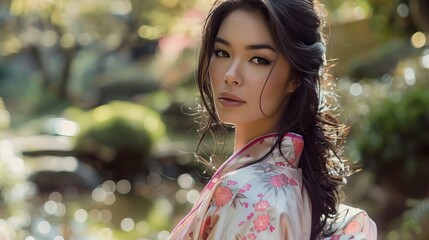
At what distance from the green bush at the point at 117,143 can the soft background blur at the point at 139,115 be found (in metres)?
0.02

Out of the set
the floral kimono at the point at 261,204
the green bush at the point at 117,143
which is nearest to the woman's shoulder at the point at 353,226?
the floral kimono at the point at 261,204

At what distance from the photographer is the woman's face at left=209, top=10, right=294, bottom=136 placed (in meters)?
1.89

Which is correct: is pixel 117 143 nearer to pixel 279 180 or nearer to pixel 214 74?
pixel 214 74

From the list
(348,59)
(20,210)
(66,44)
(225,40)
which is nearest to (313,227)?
(225,40)

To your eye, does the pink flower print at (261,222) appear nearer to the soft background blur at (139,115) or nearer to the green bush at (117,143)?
the soft background blur at (139,115)

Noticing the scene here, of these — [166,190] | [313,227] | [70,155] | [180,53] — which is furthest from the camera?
[180,53]

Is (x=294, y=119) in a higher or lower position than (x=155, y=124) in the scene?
higher

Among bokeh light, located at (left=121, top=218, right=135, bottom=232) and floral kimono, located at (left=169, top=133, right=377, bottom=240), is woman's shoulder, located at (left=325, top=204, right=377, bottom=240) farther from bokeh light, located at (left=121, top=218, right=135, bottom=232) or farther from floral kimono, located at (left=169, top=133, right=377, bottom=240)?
bokeh light, located at (left=121, top=218, right=135, bottom=232)

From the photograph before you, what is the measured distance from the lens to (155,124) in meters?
13.0

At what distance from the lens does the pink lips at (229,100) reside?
192cm

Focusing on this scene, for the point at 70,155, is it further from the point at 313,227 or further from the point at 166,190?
the point at 313,227

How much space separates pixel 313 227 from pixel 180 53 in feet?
55.1

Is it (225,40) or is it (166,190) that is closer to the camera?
(225,40)

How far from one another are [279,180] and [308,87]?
0.80 ft
